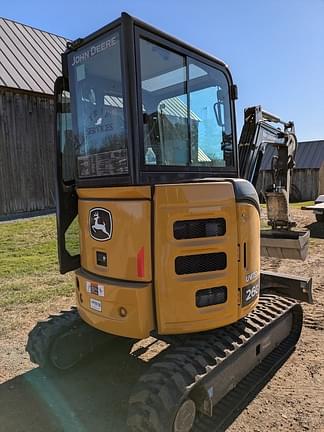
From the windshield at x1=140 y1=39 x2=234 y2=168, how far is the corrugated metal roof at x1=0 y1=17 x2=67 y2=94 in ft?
40.3

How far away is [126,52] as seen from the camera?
2.82 m

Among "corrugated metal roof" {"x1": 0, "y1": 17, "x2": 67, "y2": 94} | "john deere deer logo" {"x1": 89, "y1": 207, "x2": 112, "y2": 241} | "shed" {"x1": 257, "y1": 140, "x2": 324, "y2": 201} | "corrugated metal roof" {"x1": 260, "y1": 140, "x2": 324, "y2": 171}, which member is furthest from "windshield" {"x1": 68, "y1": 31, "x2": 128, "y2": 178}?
"corrugated metal roof" {"x1": 260, "y1": 140, "x2": 324, "y2": 171}

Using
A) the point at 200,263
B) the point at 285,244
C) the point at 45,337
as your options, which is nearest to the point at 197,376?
the point at 200,263

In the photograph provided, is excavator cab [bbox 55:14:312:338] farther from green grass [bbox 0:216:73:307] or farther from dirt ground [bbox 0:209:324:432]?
green grass [bbox 0:216:73:307]

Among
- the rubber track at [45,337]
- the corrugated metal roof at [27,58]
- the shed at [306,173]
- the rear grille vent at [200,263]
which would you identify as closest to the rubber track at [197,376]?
the rear grille vent at [200,263]

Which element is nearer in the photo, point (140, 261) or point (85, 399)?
point (140, 261)

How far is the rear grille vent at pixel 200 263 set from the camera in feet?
10.0

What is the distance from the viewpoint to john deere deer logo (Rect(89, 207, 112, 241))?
3.12 metres

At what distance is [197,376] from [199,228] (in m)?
1.13

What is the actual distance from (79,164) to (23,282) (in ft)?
14.9

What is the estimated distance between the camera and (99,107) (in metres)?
3.26

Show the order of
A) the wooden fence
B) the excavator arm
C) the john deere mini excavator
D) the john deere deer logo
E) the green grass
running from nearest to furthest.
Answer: the john deere mini excavator < the john deere deer logo < the excavator arm < the green grass < the wooden fence

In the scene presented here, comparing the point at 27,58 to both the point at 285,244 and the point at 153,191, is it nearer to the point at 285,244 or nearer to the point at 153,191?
the point at 285,244

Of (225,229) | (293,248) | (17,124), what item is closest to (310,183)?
(17,124)
